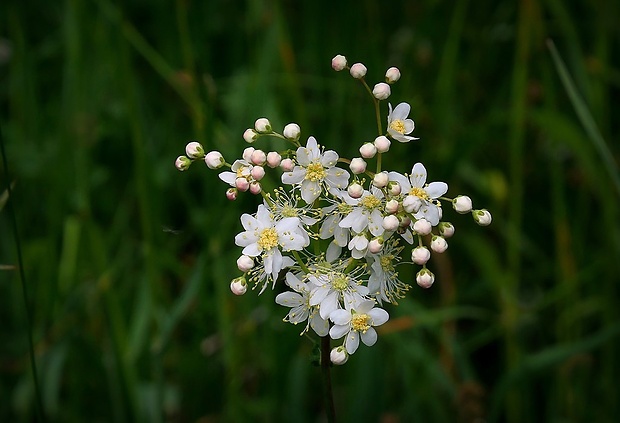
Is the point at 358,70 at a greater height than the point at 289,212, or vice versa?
the point at 358,70

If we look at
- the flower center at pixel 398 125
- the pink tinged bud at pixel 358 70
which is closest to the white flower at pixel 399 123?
the flower center at pixel 398 125

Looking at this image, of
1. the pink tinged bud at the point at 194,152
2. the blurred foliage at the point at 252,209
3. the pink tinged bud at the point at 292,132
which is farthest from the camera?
the blurred foliage at the point at 252,209

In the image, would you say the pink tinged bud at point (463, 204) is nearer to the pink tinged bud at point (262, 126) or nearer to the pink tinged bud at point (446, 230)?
the pink tinged bud at point (446, 230)

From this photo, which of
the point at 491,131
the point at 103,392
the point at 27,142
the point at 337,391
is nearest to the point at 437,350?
the point at 337,391

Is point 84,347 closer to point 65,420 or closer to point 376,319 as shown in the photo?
point 65,420

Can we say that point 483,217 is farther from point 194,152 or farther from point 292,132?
point 194,152

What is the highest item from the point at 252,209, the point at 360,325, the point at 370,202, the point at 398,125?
the point at 398,125

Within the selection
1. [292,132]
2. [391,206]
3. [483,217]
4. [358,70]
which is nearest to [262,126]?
[292,132]
